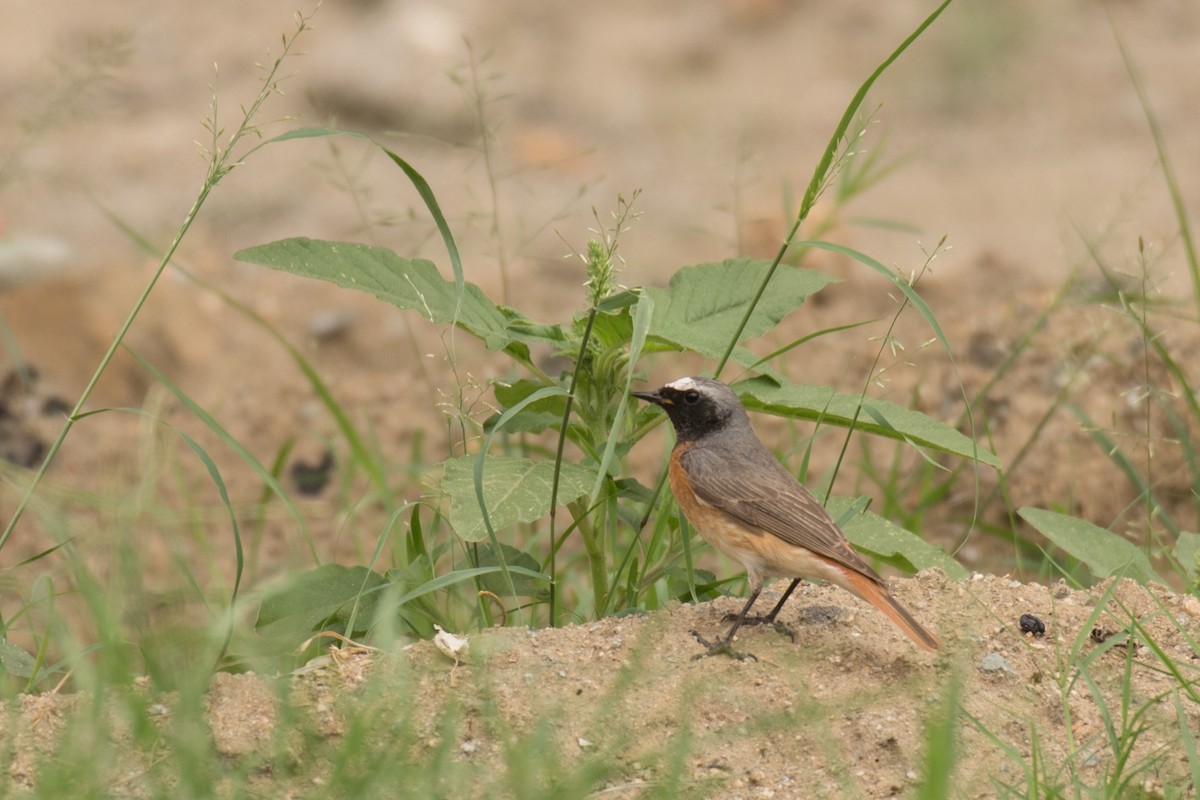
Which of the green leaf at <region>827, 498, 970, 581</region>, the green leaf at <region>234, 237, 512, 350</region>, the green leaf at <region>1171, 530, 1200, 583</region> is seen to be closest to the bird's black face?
the green leaf at <region>827, 498, 970, 581</region>

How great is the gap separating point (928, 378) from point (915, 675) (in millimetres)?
3094

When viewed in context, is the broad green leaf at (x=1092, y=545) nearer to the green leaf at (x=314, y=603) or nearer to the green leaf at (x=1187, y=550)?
the green leaf at (x=1187, y=550)

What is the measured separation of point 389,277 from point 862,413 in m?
1.35

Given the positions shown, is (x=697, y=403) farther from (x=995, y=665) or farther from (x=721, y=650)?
(x=995, y=665)

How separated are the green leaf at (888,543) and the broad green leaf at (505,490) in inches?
31.4

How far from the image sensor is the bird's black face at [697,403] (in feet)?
14.6

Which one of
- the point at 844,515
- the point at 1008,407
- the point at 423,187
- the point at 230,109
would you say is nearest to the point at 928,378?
the point at 1008,407

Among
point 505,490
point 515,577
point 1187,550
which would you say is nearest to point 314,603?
point 515,577

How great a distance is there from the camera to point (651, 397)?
4.40 metres

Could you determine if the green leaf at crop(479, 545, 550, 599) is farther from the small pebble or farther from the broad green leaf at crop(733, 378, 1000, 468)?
the small pebble

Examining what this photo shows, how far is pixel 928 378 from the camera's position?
673cm

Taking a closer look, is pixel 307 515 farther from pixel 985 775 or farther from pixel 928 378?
pixel 985 775

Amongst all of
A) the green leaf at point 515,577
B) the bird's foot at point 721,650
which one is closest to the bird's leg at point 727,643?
the bird's foot at point 721,650

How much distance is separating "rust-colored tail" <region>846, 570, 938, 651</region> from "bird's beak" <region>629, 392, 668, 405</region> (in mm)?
806
